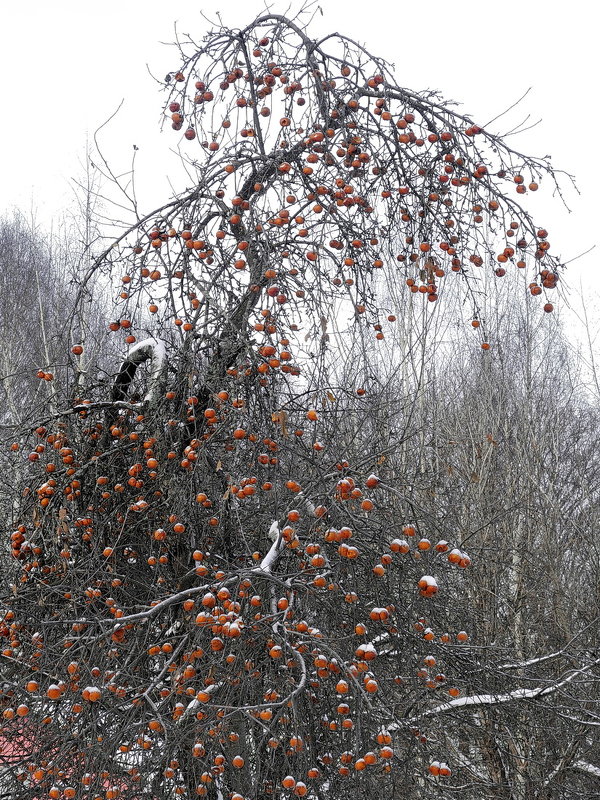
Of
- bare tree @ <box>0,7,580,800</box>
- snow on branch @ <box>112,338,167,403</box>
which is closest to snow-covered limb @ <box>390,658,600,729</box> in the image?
bare tree @ <box>0,7,580,800</box>

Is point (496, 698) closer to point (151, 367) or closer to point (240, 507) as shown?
point (240, 507)

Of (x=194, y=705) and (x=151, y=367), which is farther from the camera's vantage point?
(x=151, y=367)

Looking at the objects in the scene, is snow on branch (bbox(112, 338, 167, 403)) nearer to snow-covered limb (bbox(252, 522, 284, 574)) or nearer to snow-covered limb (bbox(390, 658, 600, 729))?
snow-covered limb (bbox(252, 522, 284, 574))

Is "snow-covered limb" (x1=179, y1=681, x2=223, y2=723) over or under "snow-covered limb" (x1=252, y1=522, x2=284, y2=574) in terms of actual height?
under

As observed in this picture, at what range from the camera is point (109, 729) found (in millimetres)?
2639

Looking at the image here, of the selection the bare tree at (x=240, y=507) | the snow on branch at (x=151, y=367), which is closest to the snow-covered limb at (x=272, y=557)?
the bare tree at (x=240, y=507)

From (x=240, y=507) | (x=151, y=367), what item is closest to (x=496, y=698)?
(x=240, y=507)

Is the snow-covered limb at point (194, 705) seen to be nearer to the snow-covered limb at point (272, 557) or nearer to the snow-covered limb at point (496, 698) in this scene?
the snow-covered limb at point (272, 557)

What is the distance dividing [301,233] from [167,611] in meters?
1.51

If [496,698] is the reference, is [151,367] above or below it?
above

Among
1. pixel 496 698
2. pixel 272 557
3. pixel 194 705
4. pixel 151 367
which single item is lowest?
pixel 496 698

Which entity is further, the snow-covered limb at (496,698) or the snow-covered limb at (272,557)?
the snow-covered limb at (496,698)

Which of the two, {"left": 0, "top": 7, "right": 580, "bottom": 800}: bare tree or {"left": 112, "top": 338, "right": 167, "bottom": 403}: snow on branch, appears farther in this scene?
{"left": 112, "top": 338, "right": 167, "bottom": 403}: snow on branch

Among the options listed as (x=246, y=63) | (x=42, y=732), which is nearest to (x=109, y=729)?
(x=42, y=732)
